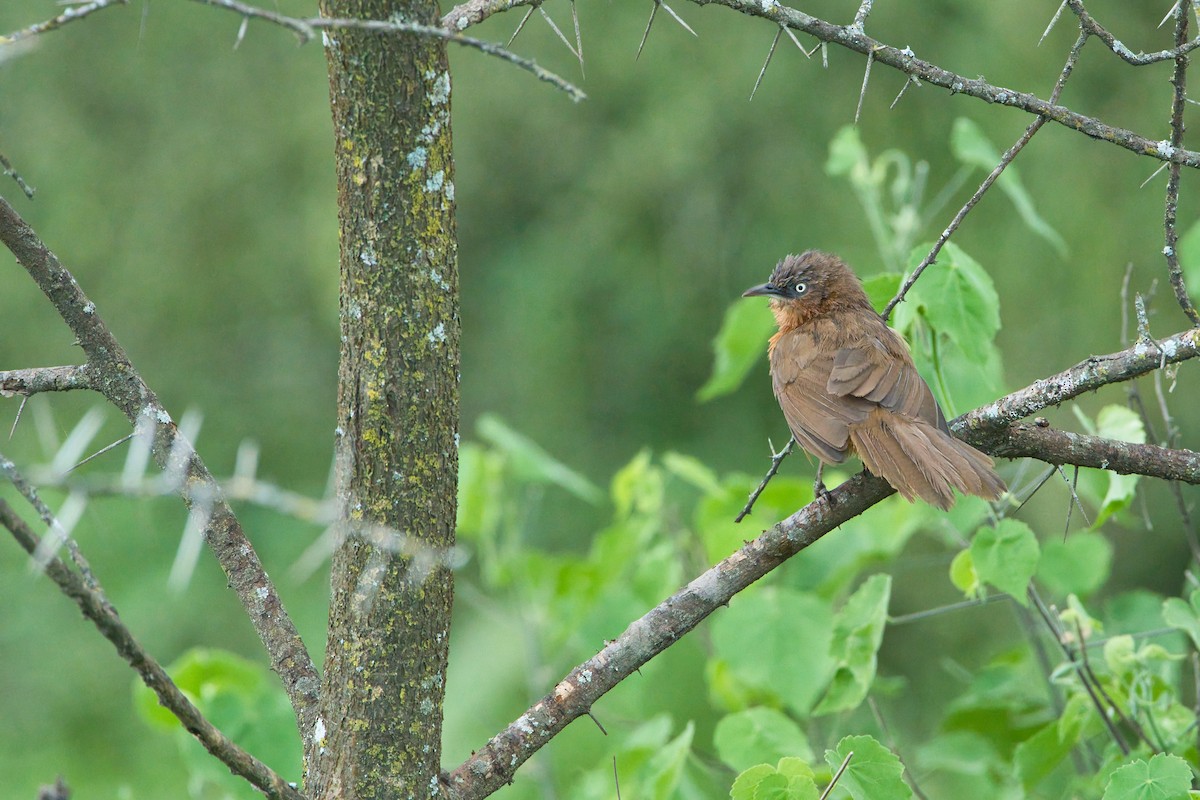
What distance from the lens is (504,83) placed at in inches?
310

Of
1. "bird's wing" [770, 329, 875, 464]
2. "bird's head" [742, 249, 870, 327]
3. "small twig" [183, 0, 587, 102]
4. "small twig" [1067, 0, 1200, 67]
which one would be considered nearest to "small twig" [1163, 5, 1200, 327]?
"small twig" [1067, 0, 1200, 67]

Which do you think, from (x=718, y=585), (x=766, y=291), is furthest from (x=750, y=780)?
(x=766, y=291)

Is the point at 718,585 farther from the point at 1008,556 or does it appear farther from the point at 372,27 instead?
the point at 372,27

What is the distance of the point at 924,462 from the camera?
2.81m

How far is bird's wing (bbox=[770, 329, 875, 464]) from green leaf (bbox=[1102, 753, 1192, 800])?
1.17 meters

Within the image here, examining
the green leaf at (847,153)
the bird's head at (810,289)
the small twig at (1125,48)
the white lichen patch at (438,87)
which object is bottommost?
the small twig at (1125,48)

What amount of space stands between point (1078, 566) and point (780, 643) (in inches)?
35.0

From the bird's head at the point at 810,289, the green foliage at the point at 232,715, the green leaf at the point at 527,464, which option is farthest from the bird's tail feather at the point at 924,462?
the green foliage at the point at 232,715

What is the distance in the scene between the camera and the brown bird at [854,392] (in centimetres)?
277

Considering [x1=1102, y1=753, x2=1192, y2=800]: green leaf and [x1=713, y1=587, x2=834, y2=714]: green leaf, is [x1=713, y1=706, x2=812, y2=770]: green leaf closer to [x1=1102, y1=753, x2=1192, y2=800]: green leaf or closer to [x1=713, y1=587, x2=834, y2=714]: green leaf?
[x1=713, y1=587, x2=834, y2=714]: green leaf

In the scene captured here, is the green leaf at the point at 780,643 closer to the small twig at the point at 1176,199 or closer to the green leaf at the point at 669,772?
the green leaf at the point at 669,772

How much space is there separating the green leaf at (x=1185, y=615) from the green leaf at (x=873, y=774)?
0.79m

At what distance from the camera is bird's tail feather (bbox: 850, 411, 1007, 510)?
2.67 m

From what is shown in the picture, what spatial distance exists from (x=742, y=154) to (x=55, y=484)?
6244mm
